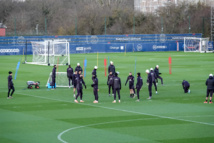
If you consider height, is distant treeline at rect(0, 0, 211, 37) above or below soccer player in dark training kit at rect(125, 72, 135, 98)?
above

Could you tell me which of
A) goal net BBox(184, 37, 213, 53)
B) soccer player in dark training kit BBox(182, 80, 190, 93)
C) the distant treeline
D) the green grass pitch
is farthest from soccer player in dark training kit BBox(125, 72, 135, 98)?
the distant treeline

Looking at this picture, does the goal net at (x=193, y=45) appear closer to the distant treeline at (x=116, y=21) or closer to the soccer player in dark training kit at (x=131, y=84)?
the distant treeline at (x=116, y=21)

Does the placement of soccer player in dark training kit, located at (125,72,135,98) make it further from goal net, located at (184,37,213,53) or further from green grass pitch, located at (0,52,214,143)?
goal net, located at (184,37,213,53)

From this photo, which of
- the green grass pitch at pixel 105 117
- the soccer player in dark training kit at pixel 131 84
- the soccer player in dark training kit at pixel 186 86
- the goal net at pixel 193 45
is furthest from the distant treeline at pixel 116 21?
the soccer player in dark training kit at pixel 131 84

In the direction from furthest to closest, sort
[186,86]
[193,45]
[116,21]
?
1. [116,21]
2. [193,45]
3. [186,86]

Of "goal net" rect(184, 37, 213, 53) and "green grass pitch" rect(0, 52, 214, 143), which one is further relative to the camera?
"goal net" rect(184, 37, 213, 53)

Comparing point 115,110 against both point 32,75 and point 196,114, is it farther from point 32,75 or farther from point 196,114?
point 32,75

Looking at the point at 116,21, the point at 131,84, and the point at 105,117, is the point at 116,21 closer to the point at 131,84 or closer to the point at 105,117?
the point at 131,84

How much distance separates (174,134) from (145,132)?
52.9 inches

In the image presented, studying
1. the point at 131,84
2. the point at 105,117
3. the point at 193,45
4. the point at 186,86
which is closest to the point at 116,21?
the point at 193,45

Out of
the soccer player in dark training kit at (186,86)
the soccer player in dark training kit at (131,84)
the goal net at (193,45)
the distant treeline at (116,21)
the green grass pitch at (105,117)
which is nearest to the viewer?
the green grass pitch at (105,117)

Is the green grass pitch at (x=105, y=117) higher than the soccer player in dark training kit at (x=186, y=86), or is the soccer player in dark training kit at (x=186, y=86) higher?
the soccer player in dark training kit at (x=186, y=86)

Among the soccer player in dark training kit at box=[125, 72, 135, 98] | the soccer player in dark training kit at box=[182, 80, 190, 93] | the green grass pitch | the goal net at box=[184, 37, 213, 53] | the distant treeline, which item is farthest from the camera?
the distant treeline

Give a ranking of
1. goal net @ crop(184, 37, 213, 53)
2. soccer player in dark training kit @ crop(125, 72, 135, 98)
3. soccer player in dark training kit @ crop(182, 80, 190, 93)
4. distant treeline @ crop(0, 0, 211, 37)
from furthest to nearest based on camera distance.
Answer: distant treeline @ crop(0, 0, 211, 37) < goal net @ crop(184, 37, 213, 53) < soccer player in dark training kit @ crop(182, 80, 190, 93) < soccer player in dark training kit @ crop(125, 72, 135, 98)
